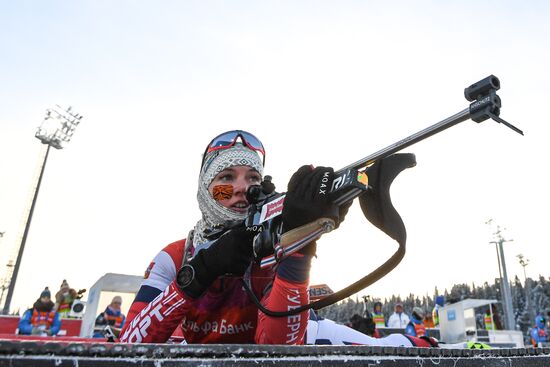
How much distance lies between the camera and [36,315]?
8.50 meters

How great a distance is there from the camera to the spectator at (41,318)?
841 cm

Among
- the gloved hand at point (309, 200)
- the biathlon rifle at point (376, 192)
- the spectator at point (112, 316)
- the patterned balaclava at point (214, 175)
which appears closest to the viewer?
the biathlon rifle at point (376, 192)

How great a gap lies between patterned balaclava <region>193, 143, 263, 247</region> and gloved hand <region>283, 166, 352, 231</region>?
741 millimetres

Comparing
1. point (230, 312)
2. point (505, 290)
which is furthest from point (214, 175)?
point (505, 290)

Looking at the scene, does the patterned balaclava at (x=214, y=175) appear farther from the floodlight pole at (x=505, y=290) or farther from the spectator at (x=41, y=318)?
the floodlight pole at (x=505, y=290)

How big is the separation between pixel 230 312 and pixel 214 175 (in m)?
0.84

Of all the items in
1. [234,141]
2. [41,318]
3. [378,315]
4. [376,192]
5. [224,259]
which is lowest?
[41,318]

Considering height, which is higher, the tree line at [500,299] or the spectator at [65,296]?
the tree line at [500,299]

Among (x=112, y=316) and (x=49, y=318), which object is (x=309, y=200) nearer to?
(x=49, y=318)

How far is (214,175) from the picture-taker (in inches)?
102

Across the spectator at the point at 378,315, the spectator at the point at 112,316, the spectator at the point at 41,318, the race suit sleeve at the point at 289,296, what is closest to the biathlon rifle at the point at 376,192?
the race suit sleeve at the point at 289,296

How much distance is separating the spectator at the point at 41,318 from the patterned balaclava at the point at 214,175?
7642 mm

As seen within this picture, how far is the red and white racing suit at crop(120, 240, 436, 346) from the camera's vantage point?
1.82 meters

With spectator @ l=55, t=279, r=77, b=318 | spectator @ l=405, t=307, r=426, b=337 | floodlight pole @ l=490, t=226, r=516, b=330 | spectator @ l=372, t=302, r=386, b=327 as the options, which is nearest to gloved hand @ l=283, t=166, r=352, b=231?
spectator @ l=405, t=307, r=426, b=337
